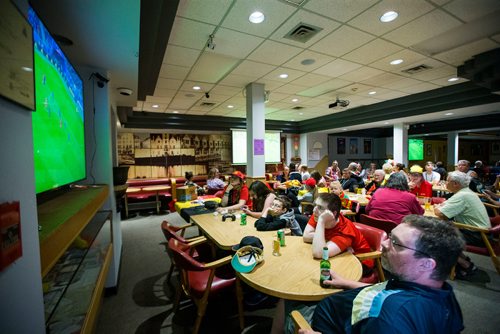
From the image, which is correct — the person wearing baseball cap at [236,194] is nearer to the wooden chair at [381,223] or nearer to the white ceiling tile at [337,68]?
the wooden chair at [381,223]

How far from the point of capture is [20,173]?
0.84 m

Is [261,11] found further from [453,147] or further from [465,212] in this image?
[453,147]

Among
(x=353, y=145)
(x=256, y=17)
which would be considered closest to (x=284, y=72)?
(x=256, y=17)

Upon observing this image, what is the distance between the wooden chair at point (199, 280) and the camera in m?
1.87

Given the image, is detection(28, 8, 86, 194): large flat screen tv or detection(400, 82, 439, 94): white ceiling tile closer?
detection(28, 8, 86, 194): large flat screen tv

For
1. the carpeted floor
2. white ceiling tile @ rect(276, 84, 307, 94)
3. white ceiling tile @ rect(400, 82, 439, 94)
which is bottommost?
the carpeted floor

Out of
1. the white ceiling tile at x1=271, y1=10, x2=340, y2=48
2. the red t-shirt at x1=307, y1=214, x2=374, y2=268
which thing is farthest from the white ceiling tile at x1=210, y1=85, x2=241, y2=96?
the red t-shirt at x1=307, y1=214, x2=374, y2=268

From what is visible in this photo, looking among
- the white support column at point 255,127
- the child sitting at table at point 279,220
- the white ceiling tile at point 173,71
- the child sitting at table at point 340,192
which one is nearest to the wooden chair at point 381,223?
the child sitting at table at point 279,220

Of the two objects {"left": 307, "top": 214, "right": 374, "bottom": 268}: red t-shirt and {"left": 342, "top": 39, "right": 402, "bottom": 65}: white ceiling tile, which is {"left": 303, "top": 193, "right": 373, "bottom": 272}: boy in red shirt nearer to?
{"left": 307, "top": 214, "right": 374, "bottom": 268}: red t-shirt

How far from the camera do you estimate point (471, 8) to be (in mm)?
2600

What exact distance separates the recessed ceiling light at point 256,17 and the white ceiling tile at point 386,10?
111 centimetres

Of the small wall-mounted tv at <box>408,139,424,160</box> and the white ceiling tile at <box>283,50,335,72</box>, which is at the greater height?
the white ceiling tile at <box>283,50,335,72</box>

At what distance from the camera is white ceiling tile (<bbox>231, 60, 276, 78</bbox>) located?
4.04m

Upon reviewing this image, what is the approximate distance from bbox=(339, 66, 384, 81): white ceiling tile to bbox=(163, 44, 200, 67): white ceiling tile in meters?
3.00
